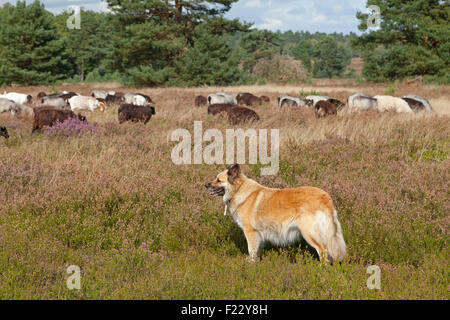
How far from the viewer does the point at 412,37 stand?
39469 millimetres

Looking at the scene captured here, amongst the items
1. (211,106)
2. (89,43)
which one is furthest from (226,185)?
(89,43)

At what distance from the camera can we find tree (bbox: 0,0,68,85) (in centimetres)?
4497

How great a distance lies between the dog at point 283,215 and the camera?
4.18 meters

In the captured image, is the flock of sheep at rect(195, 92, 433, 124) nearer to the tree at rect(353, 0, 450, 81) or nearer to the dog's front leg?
the dog's front leg

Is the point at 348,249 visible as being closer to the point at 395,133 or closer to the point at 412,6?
the point at 395,133

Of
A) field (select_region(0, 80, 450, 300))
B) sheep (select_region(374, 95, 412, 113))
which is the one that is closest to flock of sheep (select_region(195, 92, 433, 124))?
sheep (select_region(374, 95, 412, 113))

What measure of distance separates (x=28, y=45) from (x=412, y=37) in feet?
143

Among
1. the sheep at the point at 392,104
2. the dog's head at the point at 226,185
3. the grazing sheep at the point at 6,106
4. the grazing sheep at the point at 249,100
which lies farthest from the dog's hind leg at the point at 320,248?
the grazing sheep at the point at 249,100

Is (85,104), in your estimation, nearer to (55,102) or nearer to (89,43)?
(55,102)

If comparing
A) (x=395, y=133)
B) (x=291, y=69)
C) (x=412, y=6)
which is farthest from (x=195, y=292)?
(x=291, y=69)

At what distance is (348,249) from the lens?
4.64 m

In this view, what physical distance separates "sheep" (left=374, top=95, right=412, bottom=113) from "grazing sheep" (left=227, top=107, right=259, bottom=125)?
619 centimetres

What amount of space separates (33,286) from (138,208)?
2.06 m

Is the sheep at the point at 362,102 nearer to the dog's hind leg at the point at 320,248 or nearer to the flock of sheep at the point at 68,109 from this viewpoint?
the flock of sheep at the point at 68,109
